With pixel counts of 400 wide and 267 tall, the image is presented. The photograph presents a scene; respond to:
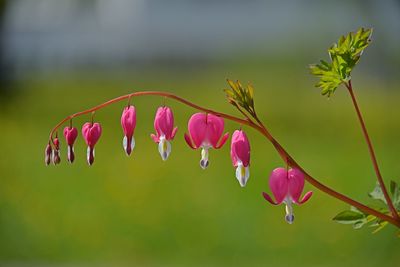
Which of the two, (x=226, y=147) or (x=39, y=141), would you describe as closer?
(x=226, y=147)

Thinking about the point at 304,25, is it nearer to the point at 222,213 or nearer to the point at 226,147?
the point at 226,147

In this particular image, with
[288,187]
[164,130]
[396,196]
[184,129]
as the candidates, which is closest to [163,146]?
[164,130]

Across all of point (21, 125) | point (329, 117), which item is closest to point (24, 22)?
point (21, 125)

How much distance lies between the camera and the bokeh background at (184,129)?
2289 mm

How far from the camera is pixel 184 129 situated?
219 cm

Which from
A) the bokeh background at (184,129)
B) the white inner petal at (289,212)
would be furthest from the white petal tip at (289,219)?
the bokeh background at (184,129)

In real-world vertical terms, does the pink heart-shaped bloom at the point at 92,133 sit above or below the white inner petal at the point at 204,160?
above

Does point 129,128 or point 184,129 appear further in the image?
point 184,129

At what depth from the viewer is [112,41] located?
8.02 ft

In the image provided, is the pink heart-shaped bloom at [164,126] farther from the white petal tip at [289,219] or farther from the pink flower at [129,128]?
the white petal tip at [289,219]

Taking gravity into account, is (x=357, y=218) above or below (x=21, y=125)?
below

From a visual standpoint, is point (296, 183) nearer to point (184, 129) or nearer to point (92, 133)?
point (92, 133)

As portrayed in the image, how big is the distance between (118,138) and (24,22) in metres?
0.54

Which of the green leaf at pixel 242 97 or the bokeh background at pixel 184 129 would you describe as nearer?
the green leaf at pixel 242 97
